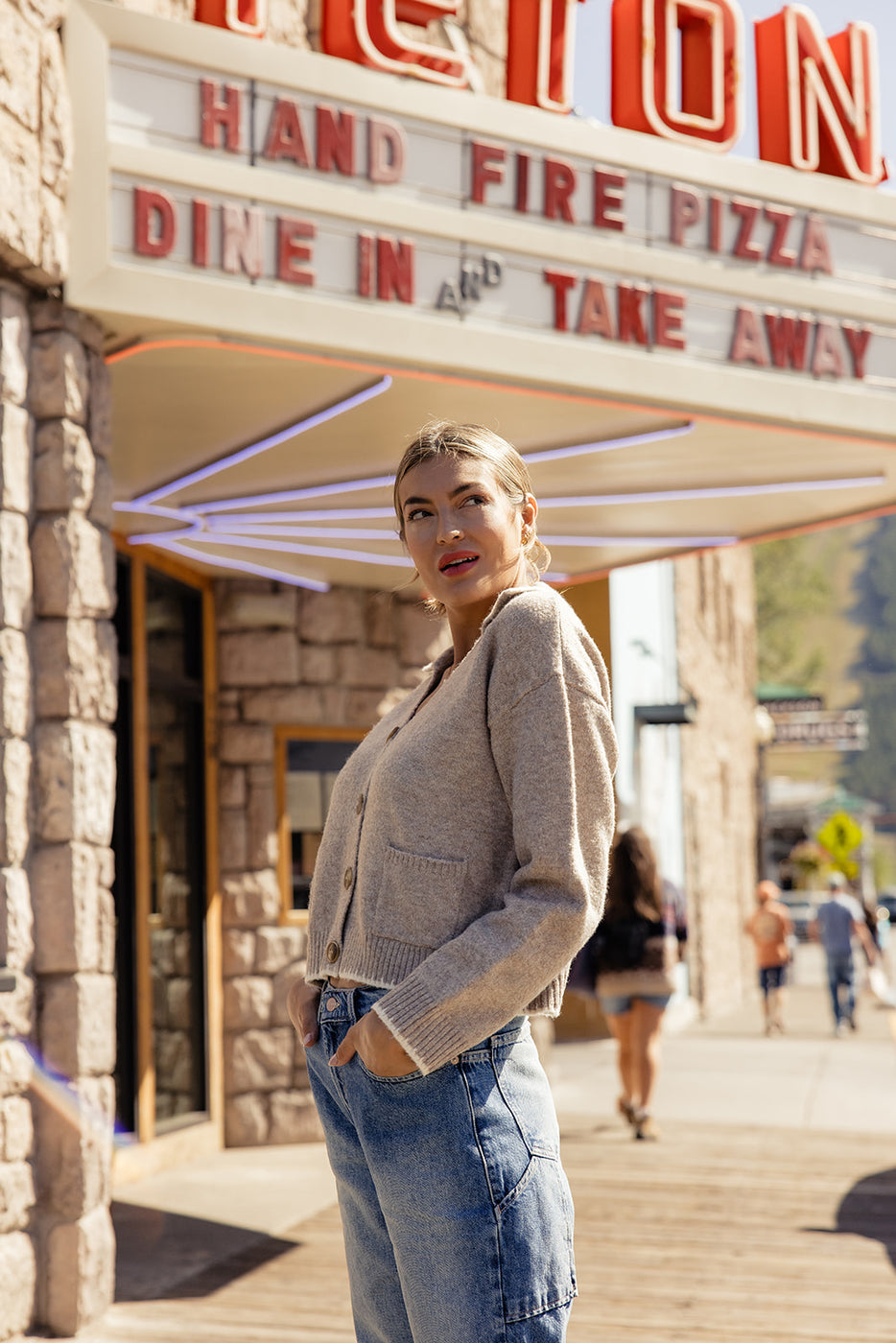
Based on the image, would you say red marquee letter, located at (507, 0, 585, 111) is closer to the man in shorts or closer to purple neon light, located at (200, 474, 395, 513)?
purple neon light, located at (200, 474, 395, 513)

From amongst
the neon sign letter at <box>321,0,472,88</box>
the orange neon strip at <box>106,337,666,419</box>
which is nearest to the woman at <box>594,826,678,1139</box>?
the orange neon strip at <box>106,337,666,419</box>

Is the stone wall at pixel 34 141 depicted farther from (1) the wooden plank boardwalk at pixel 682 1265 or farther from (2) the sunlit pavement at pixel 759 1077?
(2) the sunlit pavement at pixel 759 1077

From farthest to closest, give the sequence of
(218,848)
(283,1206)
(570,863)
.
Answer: (218,848) → (283,1206) → (570,863)

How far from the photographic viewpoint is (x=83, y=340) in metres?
4.66

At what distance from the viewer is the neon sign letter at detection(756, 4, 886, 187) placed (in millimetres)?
6609

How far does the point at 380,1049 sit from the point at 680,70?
5980 mm

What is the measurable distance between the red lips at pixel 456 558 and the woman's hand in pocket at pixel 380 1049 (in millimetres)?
587

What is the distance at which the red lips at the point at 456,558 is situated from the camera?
1.85 metres

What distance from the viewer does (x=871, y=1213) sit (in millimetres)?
6180

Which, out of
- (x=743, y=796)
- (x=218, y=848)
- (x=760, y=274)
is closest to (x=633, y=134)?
(x=760, y=274)

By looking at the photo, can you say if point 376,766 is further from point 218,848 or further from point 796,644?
point 796,644

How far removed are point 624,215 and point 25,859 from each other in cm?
348

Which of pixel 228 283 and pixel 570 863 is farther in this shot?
pixel 228 283

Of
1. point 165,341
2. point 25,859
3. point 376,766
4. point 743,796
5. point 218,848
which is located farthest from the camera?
point 743,796
